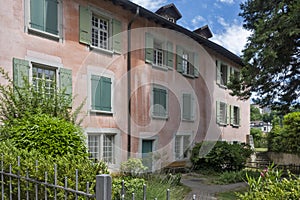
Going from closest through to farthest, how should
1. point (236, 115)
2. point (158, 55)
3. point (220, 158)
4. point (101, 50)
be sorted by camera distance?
point (101, 50) → point (220, 158) → point (158, 55) → point (236, 115)

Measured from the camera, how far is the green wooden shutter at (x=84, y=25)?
36.0 feet

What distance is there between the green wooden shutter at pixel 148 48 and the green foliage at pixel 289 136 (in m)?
10.8

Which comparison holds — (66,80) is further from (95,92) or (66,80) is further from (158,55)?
(158,55)

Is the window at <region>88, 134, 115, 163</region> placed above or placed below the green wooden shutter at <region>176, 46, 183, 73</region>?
below

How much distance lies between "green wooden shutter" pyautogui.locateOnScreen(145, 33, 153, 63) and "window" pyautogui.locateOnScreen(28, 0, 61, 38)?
4.70 meters

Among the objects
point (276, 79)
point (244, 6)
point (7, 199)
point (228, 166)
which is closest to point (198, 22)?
point (244, 6)

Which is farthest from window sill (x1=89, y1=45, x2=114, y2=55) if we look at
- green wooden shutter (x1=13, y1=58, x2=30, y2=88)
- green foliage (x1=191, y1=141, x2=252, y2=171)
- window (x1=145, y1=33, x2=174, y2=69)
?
green foliage (x1=191, y1=141, x2=252, y2=171)

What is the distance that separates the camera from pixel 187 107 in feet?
54.5

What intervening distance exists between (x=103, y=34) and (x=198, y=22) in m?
9.69

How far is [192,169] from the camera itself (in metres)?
15.7

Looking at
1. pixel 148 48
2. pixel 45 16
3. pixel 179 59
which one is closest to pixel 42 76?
pixel 45 16

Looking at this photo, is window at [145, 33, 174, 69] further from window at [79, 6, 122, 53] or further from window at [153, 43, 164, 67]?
window at [79, 6, 122, 53]

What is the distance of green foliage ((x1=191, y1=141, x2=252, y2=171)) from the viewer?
14.9m

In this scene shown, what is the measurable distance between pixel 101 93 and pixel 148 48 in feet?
12.2
